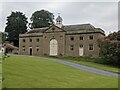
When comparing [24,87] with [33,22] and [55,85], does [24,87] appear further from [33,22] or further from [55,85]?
[33,22]

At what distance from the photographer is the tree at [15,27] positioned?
95.4 m

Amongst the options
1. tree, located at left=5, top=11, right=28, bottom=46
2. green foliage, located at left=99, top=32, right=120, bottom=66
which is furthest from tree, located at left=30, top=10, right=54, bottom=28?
green foliage, located at left=99, top=32, right=120, bottom=66

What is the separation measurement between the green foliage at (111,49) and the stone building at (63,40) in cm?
810

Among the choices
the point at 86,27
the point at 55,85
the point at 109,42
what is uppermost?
the point at 86,27

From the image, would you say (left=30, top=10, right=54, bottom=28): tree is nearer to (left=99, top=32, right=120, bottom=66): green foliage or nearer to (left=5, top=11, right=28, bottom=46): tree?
(left=5, top=11, right=28, bottom=46): tree

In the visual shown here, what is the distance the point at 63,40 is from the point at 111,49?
1978cm

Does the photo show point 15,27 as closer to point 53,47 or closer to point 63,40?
point 53,47

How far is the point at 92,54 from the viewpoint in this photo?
66.6 metres

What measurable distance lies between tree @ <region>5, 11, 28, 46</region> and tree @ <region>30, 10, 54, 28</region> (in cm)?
524

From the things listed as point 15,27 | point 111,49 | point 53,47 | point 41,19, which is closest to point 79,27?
point 53,47

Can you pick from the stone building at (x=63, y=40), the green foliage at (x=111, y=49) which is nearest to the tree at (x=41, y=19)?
the stone building at (x=63, y=40)

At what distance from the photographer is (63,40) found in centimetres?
7075

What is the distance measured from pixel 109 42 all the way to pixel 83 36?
14011 mm

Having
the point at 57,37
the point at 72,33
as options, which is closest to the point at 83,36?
the point at 72,33
